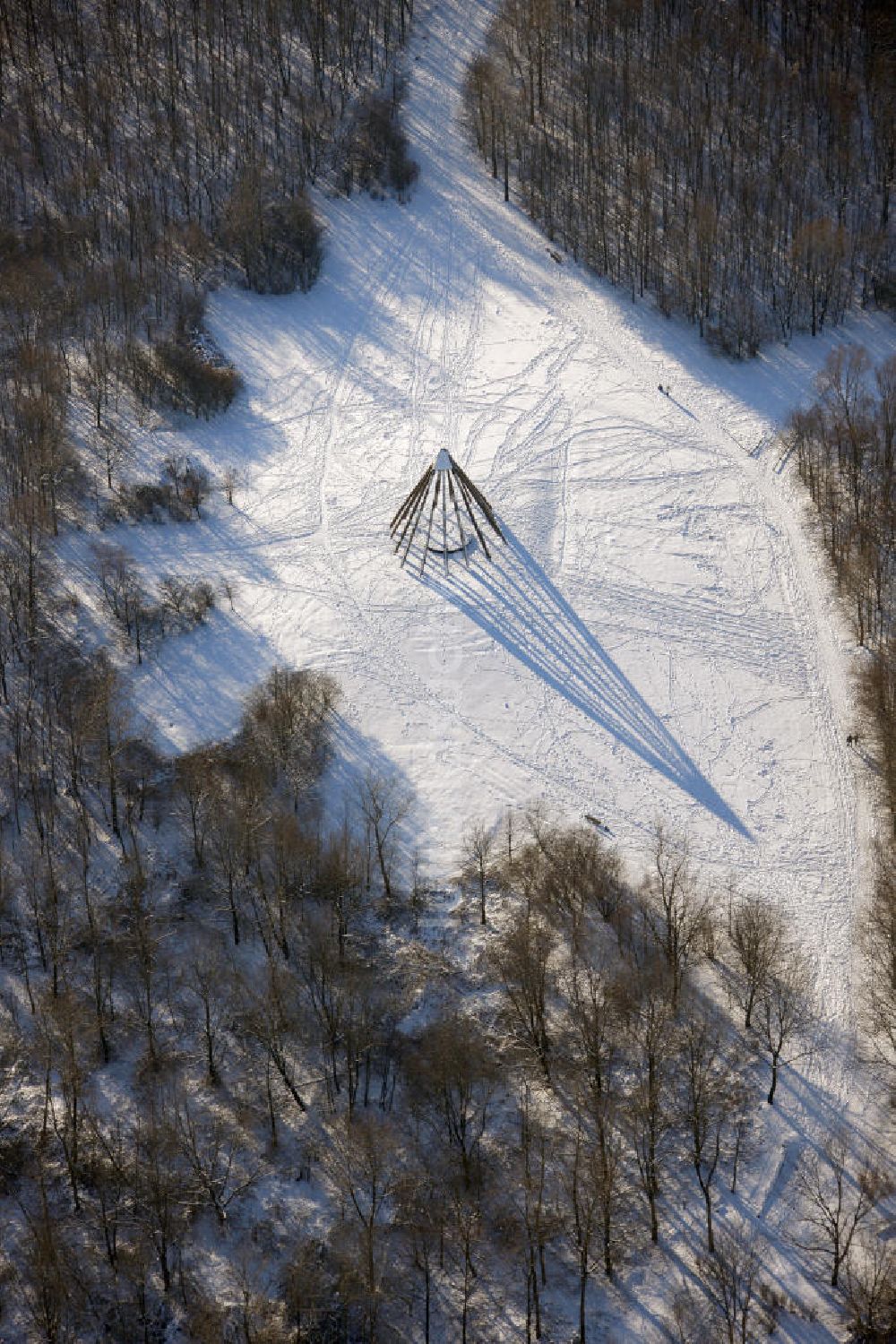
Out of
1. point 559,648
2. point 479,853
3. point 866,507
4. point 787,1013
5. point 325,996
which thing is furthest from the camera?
point 866,507

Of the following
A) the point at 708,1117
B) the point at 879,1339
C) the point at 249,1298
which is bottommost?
the point at 879,1339

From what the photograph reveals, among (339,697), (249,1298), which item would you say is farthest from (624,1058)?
(339,697)

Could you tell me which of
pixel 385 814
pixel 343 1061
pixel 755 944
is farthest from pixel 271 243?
pixel 755 944

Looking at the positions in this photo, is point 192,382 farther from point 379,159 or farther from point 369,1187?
point 369,1187

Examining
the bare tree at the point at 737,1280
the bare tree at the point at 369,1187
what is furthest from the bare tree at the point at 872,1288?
the bare tree at the point at 369,1187

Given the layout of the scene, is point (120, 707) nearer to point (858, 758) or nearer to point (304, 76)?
point (858, 758)

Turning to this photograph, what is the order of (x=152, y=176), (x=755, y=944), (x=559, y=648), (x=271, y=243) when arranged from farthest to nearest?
1. (x=152, y=176)
2. (x=271, y=243)
3. (x=559, y=648)
4. (x=755, y=944)
